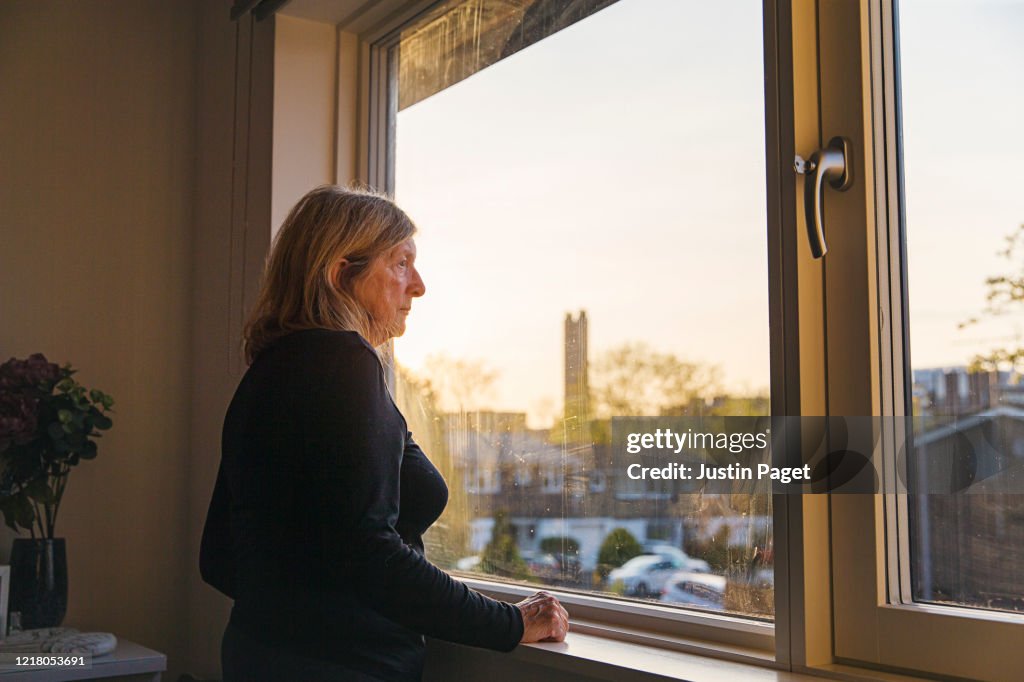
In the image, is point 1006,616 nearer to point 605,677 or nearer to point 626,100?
point 605,677

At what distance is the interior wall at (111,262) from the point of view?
2.48m

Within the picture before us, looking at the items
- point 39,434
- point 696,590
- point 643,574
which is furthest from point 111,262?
point 696,590

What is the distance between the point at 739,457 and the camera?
4.74ft

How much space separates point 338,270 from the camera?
160 cm

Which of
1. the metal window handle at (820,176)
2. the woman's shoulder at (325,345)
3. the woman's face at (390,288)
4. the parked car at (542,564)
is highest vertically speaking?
the metal window handle at (820,176)

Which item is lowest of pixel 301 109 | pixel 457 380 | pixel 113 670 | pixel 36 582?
pixel 113 670

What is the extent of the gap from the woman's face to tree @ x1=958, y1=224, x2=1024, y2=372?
2.80 feet

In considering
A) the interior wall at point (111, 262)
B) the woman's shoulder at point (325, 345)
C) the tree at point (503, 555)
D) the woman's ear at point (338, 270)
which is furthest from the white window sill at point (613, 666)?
the interior wall at point (111, 262)

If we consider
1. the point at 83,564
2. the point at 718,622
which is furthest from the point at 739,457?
the point at 83,564

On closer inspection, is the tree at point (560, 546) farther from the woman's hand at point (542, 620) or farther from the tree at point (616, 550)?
the woman's hand at point (542, 620)

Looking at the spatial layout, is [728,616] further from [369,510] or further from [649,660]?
[369,510]

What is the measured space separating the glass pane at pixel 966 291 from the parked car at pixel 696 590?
0.32 m

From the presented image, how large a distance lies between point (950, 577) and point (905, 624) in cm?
8

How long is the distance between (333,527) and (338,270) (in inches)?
16.8
